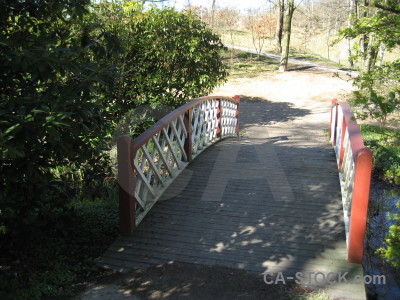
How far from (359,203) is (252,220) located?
1325 mm

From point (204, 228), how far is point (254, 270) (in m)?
0.93

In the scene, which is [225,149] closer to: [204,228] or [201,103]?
[201,103]

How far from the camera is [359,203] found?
3.67 meters

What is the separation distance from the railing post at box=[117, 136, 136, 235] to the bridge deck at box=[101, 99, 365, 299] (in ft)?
0.57

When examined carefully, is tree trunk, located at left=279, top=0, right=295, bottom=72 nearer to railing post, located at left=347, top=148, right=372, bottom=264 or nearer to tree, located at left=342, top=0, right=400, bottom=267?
tree, located at left=342, top=0, right=400, bottom=267

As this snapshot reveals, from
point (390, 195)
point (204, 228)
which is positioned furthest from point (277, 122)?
point (204, 228)

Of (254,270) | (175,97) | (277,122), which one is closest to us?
(254,270)

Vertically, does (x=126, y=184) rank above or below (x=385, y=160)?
above

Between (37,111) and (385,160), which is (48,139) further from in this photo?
(385,160)

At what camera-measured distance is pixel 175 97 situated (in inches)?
349

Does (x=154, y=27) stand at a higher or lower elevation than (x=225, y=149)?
higher

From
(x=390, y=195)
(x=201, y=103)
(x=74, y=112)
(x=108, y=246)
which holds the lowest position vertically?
(x=390, y=195)

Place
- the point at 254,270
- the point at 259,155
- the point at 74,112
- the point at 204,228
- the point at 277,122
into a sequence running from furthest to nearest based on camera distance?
the point at 277,122 < the point at 259,155 < the point at 204,228 < the point at 254,270 < the point at 74,112

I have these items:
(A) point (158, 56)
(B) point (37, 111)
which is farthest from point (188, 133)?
(B) point (37, 111)
